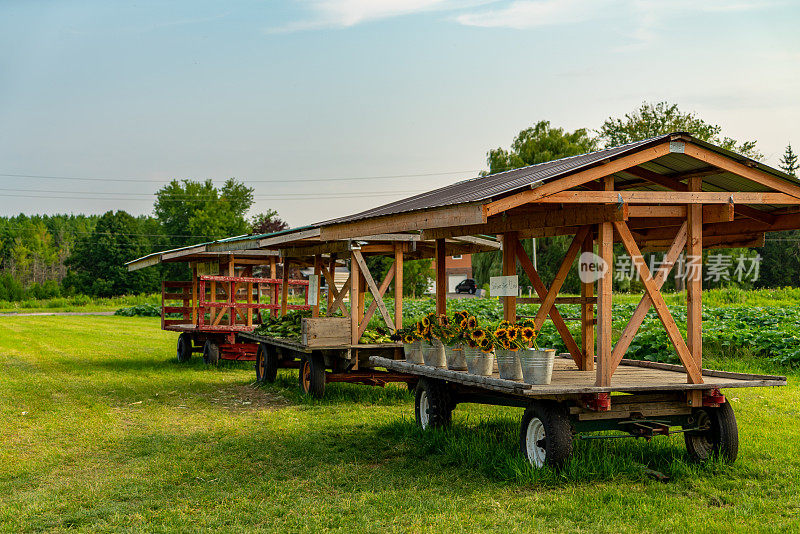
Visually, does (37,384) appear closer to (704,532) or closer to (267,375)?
(267,375)

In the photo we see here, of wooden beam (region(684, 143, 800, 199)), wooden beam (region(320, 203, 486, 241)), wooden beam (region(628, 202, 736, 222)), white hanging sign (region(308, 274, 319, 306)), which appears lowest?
white hanging sign (region(308, 274, 319, 306))

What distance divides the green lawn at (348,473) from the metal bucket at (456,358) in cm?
78

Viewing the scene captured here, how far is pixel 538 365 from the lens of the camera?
290 inches

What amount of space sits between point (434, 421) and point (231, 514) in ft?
11.5

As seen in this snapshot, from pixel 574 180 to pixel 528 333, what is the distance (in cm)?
157

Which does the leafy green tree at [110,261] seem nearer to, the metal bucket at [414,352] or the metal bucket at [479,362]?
the metal bucket at [414,352]

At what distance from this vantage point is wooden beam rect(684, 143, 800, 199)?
771cm

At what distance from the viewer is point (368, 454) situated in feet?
28.8

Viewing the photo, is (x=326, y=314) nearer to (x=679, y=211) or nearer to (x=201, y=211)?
(x=679, y=211)

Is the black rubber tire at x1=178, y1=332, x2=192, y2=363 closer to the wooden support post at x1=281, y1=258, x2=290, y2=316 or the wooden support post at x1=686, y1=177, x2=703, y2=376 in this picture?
the wooden support post at x1=281, y1=258, x2=290, y2=316

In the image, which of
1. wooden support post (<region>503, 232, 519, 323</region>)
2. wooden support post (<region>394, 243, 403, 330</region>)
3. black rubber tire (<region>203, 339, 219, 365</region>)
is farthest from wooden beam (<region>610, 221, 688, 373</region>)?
black rubber tire (<region>203, 339, 219, 365</region>)

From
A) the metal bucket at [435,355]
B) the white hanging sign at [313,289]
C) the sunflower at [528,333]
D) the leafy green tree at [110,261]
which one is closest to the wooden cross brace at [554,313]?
the metal bucket at [435,355]

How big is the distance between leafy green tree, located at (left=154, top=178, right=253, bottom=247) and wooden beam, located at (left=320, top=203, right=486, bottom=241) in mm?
71669

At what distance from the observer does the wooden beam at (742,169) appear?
25.3 ft
